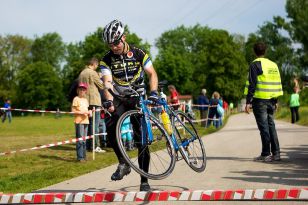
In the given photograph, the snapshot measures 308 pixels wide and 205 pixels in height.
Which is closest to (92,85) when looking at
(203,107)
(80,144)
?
(80,144)

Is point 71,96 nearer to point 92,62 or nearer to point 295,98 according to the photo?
point 92,62

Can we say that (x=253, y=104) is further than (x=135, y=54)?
Yes

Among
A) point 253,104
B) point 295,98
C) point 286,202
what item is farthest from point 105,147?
point 295,98

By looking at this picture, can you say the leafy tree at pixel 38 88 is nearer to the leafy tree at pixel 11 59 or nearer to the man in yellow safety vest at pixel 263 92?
the leafy tree at pixel 11 59

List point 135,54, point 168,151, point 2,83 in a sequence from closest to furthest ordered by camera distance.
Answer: point 168,151, point 135,54, point 2,83

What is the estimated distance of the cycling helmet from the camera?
19.6 ft

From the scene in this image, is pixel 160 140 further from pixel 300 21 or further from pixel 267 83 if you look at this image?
pixel 300 21

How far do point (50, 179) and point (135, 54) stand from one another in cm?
314

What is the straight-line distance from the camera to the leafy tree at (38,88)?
102688mm

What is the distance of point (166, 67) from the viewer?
107m

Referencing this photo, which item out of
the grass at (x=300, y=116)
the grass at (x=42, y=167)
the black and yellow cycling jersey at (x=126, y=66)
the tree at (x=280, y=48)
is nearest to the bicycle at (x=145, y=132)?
the black and yellow cycling jersey at (x=126, y=66)

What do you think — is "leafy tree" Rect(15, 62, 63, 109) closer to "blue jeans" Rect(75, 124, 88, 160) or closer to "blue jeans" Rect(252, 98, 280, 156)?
"blue jeans" Rect(75, 124, 88, 160)

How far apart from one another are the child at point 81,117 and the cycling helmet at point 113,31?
4943 millimetres

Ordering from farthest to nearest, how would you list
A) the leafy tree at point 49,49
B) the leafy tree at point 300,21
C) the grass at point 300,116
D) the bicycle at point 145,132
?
the leafy tree at point 49,49 < the leafy tree at point 300,21 < the grass at point 300,116 < the bicycle at point 145,132
